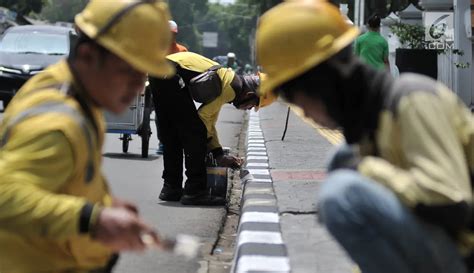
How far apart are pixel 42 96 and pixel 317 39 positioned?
768 mm

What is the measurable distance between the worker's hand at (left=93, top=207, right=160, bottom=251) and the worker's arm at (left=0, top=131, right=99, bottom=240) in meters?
0.03

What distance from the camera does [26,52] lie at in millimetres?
19141

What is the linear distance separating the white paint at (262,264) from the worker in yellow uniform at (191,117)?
100 inches

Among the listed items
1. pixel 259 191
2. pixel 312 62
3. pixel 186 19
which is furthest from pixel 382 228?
pixel 186 19

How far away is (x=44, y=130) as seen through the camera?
2400 mm

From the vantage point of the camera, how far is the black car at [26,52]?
18.5 m

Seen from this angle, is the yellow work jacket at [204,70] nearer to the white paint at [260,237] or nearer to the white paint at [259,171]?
the white paint at [259,171]

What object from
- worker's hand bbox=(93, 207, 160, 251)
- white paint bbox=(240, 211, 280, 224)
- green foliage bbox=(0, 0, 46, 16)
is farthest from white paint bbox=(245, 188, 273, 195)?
green foliage bbox=(0, 0, 46, 16)

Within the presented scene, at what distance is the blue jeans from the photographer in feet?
8.13

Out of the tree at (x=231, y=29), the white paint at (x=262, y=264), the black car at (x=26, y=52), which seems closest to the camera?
the white paint at (x=262, y=264)

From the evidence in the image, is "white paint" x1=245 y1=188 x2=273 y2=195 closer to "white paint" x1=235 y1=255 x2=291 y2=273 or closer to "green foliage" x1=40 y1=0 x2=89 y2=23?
"white paint" x1=235 y1=255 x2=291 y2=273

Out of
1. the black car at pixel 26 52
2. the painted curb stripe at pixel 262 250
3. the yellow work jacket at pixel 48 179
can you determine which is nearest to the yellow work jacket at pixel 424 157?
the yellow work jacket at pixel 48 179

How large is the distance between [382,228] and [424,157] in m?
0.22

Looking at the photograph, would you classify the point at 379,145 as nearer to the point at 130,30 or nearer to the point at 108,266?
the point at 130,30
